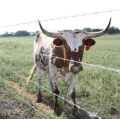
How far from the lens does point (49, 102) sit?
157 inches

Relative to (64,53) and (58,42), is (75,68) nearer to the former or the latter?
(64,53)

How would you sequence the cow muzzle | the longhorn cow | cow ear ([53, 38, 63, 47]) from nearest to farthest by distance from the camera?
the cow muzzle
the longhorn cow
cow ear ([53, 38, 63, 47])

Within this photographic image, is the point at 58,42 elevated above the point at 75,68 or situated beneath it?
elevated above

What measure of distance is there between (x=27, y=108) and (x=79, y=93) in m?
1.48

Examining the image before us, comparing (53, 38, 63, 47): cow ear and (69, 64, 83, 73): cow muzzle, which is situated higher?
(53, 38, 63, 47): cow ear

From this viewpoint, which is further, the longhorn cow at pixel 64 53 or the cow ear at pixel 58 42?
the cow ear at pixel 58 42

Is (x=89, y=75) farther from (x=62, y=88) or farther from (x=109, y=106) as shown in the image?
(x=109, y=106)

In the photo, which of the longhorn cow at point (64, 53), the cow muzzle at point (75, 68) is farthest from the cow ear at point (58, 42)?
the cow muzzle at point (75, 68)

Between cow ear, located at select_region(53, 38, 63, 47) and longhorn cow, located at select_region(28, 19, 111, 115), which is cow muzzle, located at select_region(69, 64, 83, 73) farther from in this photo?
cow ear, located at select_region(53, 38, 63, 47)

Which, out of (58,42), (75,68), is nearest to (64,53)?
(58,42)

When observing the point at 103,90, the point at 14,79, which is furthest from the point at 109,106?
the point at 14,79

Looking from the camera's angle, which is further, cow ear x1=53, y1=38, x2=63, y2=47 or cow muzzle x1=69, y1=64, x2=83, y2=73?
cow ear x1=53, y1=38, x2=63, y2=47

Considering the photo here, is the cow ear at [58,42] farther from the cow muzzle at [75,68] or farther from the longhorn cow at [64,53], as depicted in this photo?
the cow muzzle at [75,68]

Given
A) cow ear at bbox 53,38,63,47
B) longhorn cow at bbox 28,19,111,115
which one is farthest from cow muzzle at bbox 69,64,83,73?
cow ear at bbox 53,38,63,47
